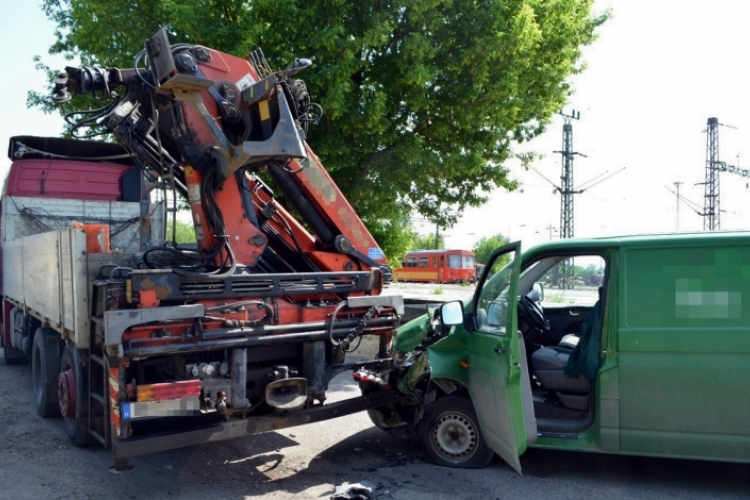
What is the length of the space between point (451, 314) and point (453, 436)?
107cm

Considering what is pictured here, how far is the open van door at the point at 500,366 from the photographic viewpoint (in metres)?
4.55

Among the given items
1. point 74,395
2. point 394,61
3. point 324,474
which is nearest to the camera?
point 324,474

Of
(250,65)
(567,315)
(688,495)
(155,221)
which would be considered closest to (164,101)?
(250,65)

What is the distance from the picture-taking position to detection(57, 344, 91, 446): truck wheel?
561 centimetres

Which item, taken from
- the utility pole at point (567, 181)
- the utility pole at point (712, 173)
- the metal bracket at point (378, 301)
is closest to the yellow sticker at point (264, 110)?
the metal bracket at point (378, 301)

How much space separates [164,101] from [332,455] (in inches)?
136

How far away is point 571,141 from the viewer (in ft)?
85.3

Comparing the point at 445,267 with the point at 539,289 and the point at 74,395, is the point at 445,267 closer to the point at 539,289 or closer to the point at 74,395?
the point at 539,289

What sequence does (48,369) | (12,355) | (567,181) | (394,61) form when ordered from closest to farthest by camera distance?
(48,369) → (12,355) → (394,61) → (567,181)


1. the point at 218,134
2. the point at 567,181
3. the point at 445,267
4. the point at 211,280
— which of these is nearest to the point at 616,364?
the point at 211,280

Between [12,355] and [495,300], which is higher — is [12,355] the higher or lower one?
the lower one

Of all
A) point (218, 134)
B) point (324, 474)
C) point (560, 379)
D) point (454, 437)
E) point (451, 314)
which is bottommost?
point (324, 474)

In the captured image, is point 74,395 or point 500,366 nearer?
point 500,366

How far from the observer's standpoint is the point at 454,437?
5.46 m
